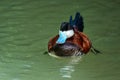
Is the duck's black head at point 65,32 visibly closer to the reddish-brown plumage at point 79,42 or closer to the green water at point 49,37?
the reddish-brown plumage at point 79,42

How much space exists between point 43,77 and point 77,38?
2.70 feet

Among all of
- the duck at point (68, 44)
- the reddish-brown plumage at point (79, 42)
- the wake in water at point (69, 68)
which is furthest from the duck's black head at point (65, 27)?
the wake in water at point (69, 68)

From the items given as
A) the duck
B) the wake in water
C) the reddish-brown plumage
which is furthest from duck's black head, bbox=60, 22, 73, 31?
the wake in water

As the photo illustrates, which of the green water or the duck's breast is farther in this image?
the duck's breast

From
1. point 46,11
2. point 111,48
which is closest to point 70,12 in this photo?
point 46,11

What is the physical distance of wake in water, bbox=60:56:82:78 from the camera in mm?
4941

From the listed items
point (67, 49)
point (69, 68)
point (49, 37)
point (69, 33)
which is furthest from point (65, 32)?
point (49, 37)

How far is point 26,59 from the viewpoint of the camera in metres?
5.34

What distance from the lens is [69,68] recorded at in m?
5.13

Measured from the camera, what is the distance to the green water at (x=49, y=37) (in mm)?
4961

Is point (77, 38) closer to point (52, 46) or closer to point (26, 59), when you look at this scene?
point (52, 46)

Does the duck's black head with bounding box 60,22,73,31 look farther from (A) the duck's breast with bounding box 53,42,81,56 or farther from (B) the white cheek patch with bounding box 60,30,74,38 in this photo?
(A) the duck's breast with bounding box 53,42,81,56

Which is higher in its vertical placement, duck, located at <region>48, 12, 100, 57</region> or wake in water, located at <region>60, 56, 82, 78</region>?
duck, located at <region>48, 12, 100, 57</region>

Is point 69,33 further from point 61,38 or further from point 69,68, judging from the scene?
point 69,68
